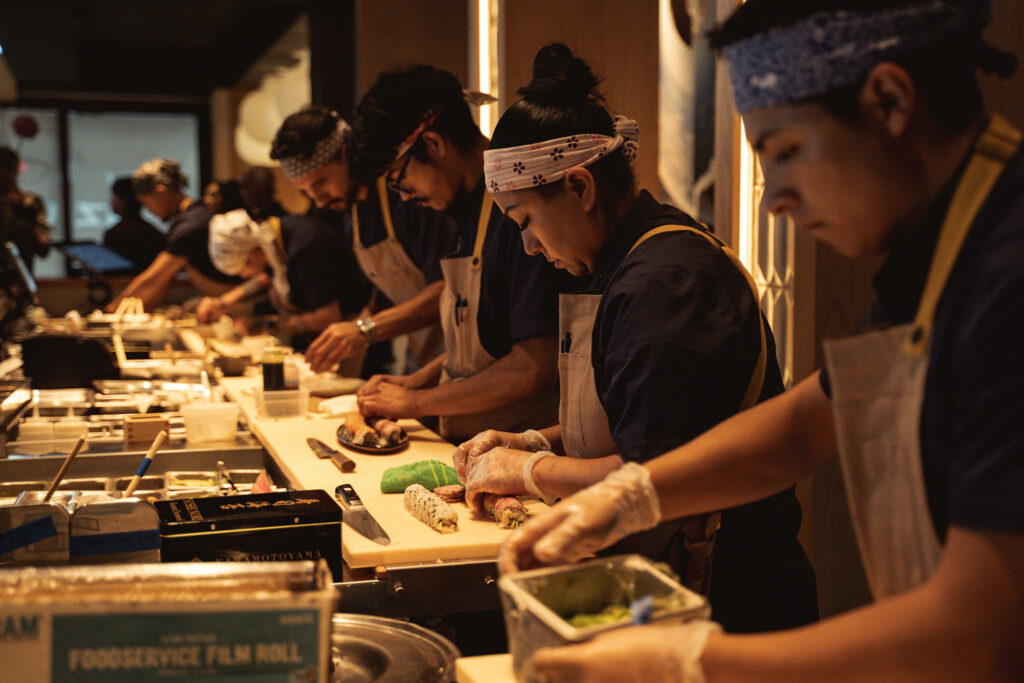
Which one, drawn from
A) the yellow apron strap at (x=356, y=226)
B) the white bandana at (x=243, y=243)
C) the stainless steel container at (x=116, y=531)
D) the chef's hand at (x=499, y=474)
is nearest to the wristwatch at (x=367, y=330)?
the yellow apron strap at (x=356, y=226)

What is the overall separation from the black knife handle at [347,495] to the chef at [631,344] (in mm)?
238

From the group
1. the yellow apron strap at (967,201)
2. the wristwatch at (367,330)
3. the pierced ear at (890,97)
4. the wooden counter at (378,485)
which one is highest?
the pierced ear at (890,97)

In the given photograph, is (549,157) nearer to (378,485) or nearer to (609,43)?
(378,485)

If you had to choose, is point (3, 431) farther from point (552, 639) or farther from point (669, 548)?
point (552, 639)

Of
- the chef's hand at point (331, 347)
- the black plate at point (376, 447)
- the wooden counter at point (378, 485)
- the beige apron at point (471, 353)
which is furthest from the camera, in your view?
the chef's hand at point (331, 347)

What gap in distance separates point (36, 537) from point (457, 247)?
1.70m

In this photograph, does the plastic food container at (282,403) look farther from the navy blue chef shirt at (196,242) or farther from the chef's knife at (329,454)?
the navy blue chef shirt at (196,242)

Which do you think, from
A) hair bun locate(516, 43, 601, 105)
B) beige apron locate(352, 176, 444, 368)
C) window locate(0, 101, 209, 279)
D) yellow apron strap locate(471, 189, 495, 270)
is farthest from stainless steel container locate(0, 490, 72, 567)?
window locate(0, 101, 209, 279)

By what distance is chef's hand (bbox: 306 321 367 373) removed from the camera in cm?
363

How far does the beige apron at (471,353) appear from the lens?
2814 mm

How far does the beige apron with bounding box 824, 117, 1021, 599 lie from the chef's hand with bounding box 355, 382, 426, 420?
1.88 meters

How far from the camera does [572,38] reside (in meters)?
3.43

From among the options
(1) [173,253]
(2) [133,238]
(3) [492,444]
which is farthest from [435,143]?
(2) [133,238]

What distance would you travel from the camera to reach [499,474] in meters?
1.96
